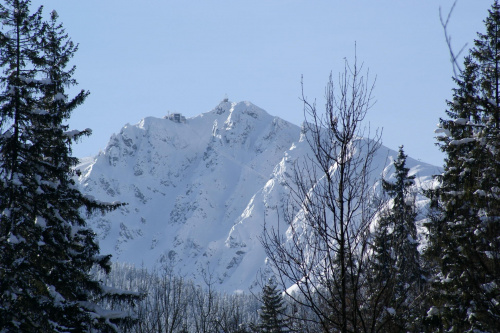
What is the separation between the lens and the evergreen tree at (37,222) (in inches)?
498

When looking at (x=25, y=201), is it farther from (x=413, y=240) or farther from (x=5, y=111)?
(x=413, y=240)

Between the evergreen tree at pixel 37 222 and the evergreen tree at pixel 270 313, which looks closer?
the evergreen tree at pixel 37 222

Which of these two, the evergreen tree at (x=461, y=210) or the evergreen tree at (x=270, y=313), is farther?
the evergreen tree at (x=270, y=313)

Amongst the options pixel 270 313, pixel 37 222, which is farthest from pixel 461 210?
pixel 270 313

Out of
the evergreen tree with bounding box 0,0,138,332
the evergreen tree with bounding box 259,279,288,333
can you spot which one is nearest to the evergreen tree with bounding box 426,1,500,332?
the evergreen tree with bounding box 0,0,138,332

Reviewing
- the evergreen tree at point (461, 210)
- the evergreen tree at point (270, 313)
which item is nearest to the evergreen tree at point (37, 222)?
the evergreen tree at point (461, 210)

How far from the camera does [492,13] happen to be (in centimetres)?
1592

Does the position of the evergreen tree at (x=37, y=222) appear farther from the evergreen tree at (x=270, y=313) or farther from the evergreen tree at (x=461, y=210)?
the evergreen tree at (x=270, y=313)

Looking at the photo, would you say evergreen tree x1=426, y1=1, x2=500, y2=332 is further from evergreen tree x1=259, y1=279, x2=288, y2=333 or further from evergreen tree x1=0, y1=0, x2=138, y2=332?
evergreen tree x1=259, y1=279, x2=288, y2=333

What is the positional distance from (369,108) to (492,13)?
1028 cm

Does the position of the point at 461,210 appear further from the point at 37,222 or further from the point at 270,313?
the point at 270,313

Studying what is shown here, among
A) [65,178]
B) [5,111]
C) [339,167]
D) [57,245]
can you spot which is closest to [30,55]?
[5,111]

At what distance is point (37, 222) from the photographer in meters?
13.1

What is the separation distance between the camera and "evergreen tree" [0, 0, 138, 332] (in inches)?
498
